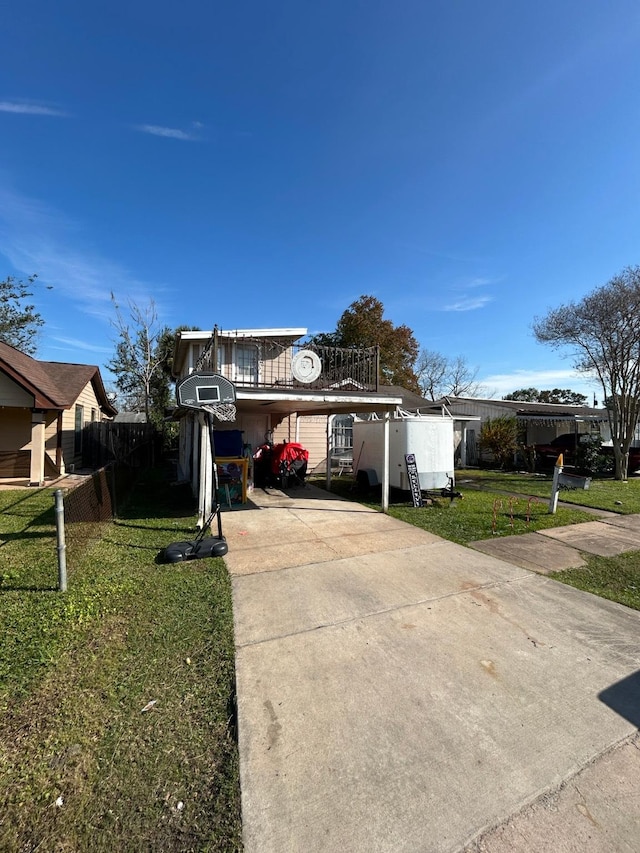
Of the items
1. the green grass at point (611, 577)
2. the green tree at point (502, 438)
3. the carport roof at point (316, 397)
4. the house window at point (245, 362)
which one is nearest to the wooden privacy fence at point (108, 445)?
the house window at point (245, 362)

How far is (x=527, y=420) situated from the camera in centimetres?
1962

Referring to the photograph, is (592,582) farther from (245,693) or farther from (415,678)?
(245,693)

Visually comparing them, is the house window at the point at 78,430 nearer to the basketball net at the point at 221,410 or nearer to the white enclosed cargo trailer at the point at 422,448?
the basketball net at the point at 221,410

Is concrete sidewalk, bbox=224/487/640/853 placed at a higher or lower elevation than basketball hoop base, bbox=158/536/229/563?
lower

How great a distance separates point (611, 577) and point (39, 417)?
13054 millimetres

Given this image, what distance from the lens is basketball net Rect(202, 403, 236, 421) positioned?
6375mm

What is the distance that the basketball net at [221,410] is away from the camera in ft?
20.9

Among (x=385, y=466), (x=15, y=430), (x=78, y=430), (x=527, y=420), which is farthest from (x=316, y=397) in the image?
(x=527, y=420)

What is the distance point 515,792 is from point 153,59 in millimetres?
12054

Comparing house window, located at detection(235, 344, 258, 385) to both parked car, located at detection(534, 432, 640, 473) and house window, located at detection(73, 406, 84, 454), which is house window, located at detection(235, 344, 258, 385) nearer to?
house window, located at detection(73, 406, 84, 454)

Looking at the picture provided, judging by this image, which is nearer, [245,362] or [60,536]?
[60,536]

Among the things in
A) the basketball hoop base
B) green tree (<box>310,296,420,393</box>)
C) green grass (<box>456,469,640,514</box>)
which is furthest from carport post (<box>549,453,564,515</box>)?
green tree (<box>310,296,420,393</box>)

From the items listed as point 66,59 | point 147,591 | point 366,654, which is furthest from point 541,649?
point 66,59

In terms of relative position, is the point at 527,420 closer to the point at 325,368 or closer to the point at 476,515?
the point at 476,515
